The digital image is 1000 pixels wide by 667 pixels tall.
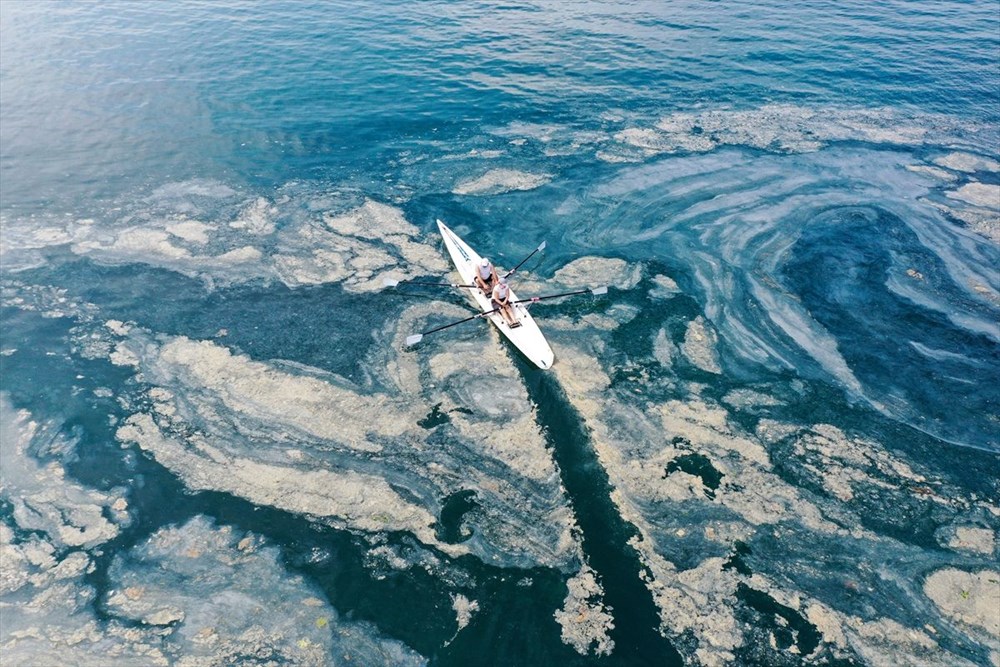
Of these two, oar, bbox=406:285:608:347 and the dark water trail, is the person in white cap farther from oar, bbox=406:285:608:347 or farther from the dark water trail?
the dark water trail

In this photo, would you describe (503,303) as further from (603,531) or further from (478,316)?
(603,531)

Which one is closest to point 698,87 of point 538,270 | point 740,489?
point 538,270

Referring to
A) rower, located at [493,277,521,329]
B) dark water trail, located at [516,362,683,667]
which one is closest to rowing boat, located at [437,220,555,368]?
rower, located at [493,277,521,329]

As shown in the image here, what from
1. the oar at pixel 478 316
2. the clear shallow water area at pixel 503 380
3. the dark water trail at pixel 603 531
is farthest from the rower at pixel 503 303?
the dark water trail at pixel 603 531

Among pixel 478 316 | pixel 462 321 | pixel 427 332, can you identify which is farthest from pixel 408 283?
pixel 478 316

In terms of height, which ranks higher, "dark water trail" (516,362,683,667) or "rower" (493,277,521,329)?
"rower" (493,277,521,329)

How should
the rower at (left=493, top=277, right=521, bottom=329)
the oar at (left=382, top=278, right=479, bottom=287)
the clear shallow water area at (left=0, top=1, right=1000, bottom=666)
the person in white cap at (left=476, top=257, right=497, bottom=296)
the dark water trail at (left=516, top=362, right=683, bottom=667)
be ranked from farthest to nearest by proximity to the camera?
the oar at (left=382, top=278, right=479, bottom=287), the person in white cap at (left=476, top=257, right=497, bottom=296), the rower at (left=493, top=277, right=521, bottom=329), the clear shallow water area at (left=0, top=1, right=1000, bottom=666), the dark water trail at (left=516, top=362, right=683, bottom=667)

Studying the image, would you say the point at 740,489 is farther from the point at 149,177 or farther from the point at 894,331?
the point at 149,177

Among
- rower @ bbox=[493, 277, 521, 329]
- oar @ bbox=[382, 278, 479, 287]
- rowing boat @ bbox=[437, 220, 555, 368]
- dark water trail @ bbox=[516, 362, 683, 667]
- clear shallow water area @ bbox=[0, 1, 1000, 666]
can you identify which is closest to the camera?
dark water trail @ bbox=[516, 362, 683, 667]
